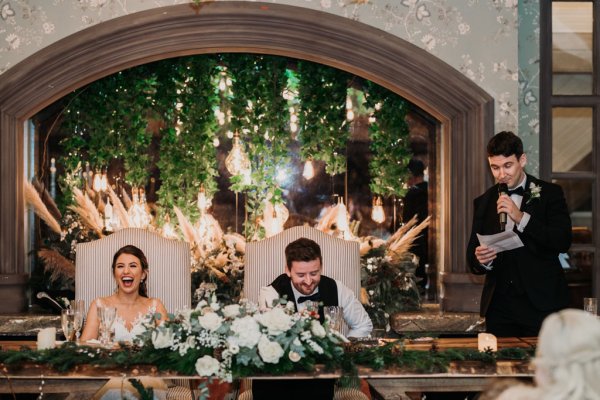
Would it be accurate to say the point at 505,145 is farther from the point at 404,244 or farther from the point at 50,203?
the point at 50,203

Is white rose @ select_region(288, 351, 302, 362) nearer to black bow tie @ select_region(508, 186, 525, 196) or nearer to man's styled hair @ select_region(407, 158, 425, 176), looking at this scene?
black bow tie @ select_region(508, 186, 525, 196)

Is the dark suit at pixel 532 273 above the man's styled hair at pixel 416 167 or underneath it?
underneath

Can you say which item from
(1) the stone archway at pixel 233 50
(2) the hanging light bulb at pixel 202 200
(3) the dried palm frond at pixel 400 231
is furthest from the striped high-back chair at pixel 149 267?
(3) the dried palm frond at pixel 400 231

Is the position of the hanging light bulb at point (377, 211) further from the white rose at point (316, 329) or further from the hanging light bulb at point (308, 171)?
the white rose at point (316, 329)

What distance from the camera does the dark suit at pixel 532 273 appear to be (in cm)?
371

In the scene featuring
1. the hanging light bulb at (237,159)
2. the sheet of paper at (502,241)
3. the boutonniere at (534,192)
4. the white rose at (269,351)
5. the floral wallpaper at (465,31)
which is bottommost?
the white rose at (269,351)

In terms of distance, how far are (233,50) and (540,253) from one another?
2170 millimetres

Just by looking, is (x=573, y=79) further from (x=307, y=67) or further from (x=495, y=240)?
(x=495, y=240)

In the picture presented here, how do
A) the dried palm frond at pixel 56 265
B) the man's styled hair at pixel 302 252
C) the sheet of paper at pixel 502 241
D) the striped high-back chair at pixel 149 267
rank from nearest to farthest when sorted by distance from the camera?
the sheet of paper at pixel 502 241 → the man's styled hair at pixel 302 252 → the striped high-back chair at pixel 149 267 → the dried palm frond at pixel 56 265

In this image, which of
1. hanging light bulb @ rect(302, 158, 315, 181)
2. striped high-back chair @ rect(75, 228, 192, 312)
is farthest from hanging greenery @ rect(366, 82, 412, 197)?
striped high-back chair @ rect(75, 228, 192, 312)

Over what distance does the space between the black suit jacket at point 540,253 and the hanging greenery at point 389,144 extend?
5.75 ft

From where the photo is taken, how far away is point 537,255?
149 inches

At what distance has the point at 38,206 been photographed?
5.23 meters

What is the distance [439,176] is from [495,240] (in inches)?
78.0
